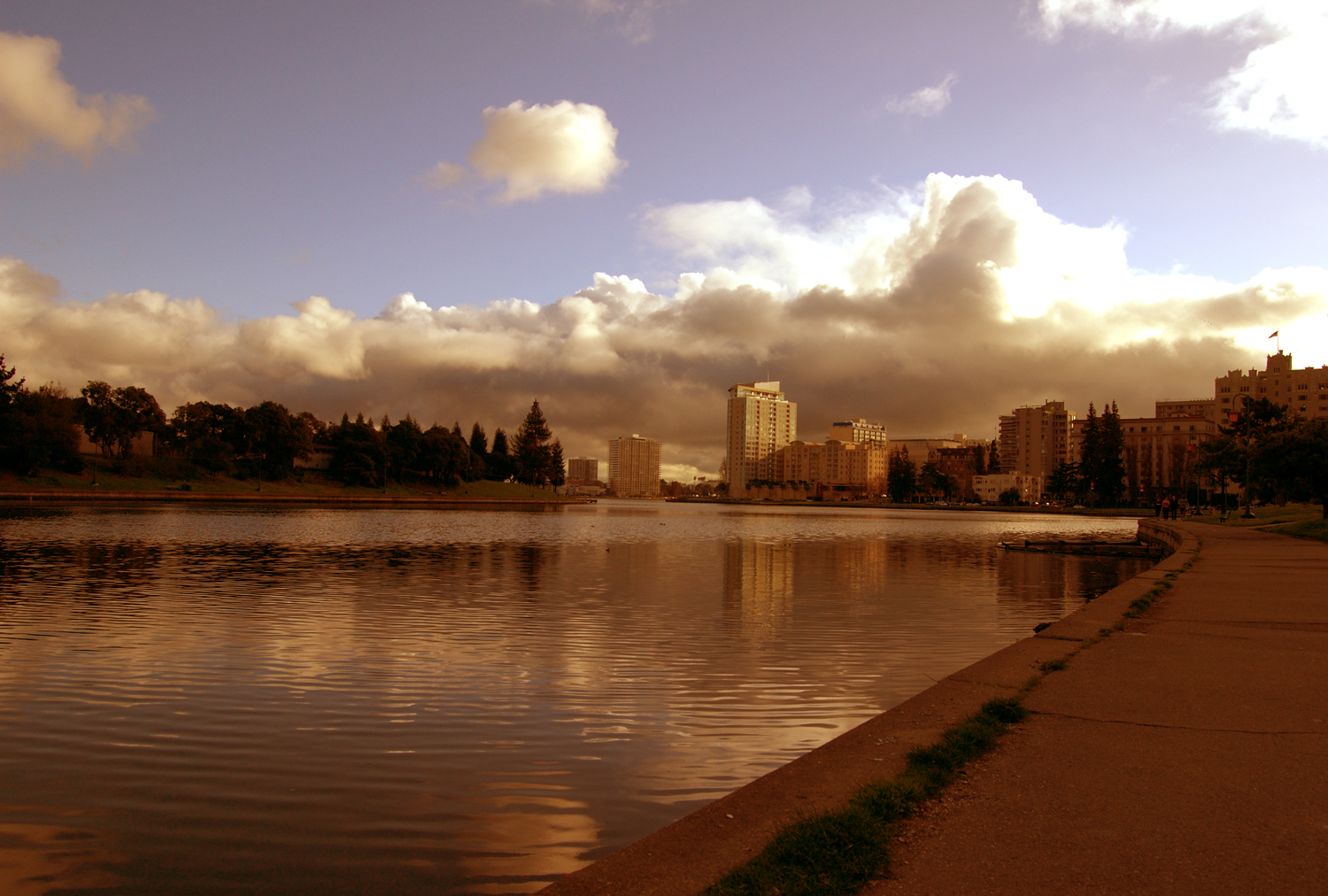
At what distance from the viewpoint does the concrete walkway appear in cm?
398

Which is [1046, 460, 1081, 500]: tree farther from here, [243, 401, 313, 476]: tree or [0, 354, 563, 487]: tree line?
[243, 401, 313, 476]: tree

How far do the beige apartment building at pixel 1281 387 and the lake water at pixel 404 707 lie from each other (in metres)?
189

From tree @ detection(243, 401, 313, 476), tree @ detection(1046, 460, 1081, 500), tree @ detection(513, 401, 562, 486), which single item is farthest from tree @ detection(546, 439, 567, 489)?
tree @ detection(1046, 460, 1081, 500)

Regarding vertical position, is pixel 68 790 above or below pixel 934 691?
below

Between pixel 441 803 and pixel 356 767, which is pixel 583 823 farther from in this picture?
pixel 356 767

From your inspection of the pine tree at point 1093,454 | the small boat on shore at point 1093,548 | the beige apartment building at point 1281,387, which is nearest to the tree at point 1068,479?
the pine tree at point 1093,454

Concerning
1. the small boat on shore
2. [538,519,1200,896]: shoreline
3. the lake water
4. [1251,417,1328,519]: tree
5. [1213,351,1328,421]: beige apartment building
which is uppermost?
[1213,351,1328,421]: beige apartment building

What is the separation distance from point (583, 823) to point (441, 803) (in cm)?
118

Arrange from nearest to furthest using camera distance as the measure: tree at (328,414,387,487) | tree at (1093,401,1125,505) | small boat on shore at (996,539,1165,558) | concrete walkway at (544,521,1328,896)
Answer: concrete walkway at (544,521,1328,896), small boat on shore at (996,539,1165,558), tree at (328,414,387,487), tree at (1093,401,1125,505)

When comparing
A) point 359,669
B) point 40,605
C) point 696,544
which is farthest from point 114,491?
point 359,669

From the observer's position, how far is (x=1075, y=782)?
530 cm

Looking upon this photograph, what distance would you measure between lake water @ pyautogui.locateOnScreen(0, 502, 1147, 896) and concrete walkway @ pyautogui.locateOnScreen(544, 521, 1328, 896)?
55.0 inches

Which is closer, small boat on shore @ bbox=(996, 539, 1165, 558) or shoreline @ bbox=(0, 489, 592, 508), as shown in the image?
small boat on shore @ bbox=(996, 539, 1165, 558)

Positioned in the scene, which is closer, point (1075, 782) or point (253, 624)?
point (1075, 782)
